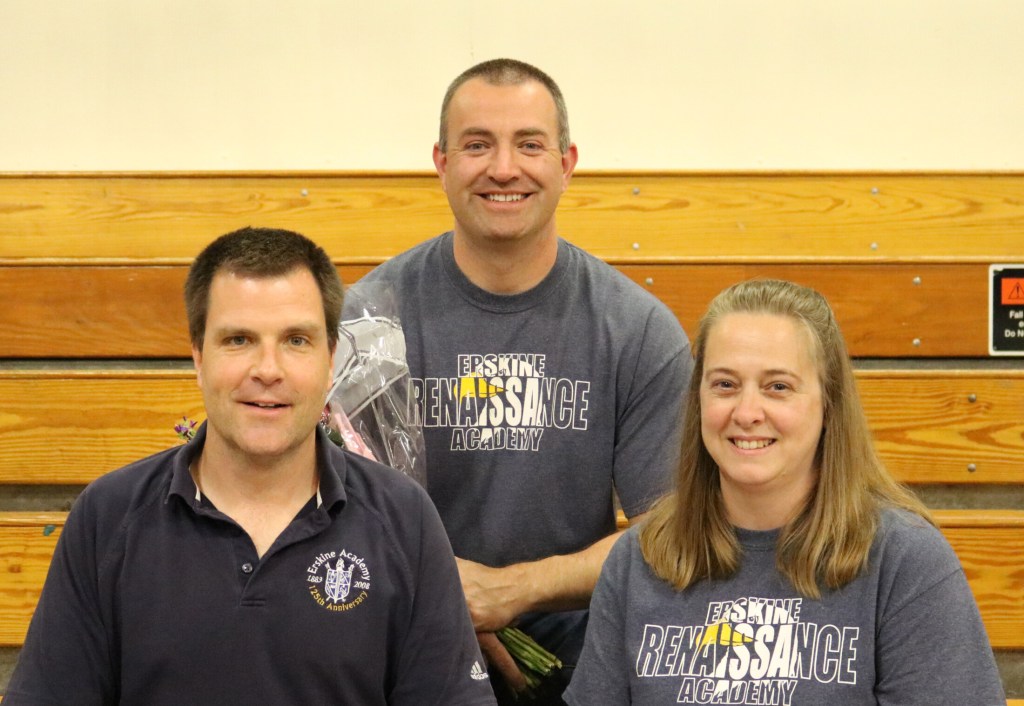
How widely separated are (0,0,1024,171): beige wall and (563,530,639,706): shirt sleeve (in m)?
1.48

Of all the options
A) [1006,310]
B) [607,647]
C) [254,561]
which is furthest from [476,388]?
[1006,310]

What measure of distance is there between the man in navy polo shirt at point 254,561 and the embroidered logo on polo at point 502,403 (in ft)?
1.58

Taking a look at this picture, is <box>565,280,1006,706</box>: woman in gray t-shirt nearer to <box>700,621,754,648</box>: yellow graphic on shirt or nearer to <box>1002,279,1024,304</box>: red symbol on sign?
<box>700,621,754,648</box>: yellow graphic on shirt

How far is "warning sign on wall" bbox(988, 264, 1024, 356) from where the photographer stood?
2.59 m

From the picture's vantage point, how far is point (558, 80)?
9.05ft

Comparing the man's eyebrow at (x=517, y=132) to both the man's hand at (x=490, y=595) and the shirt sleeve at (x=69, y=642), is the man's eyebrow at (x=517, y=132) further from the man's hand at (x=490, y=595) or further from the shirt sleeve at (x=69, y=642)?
the shirt sleeve at (x=69, y=642)

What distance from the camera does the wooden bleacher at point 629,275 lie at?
2525 mm

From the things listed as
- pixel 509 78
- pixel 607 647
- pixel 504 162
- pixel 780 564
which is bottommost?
pixel 607 647

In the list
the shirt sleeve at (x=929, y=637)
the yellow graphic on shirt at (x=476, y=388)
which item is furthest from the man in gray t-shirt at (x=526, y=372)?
the shirt sleeve at (x=929, y=637)

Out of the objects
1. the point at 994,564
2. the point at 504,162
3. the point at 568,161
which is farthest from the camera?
the point at 994,564

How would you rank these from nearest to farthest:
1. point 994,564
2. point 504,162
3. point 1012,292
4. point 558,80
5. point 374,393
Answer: point 374,393 → point 504,162 → point 994,564 → point 1012,292 → point 558,80

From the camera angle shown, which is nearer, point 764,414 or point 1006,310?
point 764,414

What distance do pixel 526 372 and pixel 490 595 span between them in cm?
35

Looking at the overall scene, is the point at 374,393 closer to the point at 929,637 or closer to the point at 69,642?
the point at 69,642
